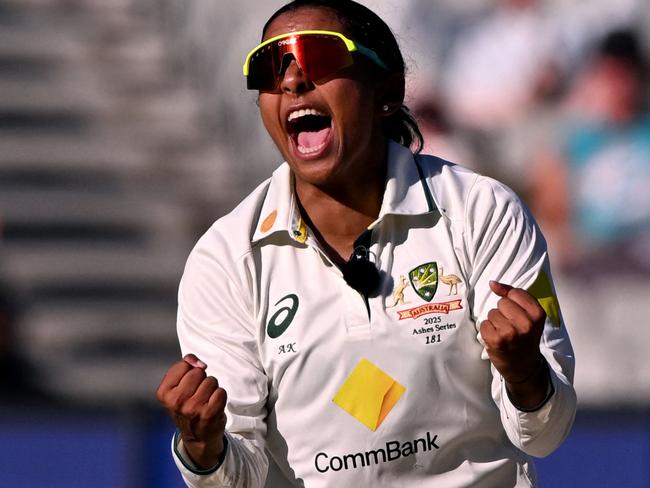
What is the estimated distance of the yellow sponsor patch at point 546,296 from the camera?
2715 mm

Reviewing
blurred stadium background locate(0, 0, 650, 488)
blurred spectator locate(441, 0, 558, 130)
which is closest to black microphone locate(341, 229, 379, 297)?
blurred stadium background locate(0, 0, 650, 488)

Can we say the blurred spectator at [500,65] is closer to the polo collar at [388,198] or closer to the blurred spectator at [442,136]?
the blurred spectator at [442,136]

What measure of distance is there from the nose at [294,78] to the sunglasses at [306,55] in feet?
0.03

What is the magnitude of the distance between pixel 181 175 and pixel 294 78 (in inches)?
216

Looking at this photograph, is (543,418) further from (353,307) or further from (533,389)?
(353,307)

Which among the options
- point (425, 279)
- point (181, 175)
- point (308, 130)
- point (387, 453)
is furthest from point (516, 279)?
point (181, 175)

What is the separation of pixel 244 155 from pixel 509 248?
5371 millimetres

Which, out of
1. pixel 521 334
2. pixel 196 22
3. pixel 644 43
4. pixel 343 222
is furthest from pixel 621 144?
pixel 521 334

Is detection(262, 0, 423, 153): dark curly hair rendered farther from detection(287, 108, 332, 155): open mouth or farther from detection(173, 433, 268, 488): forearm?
detection(173, 433, 268, 488): forearm

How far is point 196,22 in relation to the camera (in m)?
8.21

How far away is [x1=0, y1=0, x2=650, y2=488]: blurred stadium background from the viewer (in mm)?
5473

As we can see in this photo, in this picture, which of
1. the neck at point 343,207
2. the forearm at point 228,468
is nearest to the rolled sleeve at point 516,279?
the neck at point 343,207

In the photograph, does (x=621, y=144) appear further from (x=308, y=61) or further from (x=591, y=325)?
(x=308, y=61)

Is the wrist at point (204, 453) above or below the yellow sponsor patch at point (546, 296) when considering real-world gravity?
below
